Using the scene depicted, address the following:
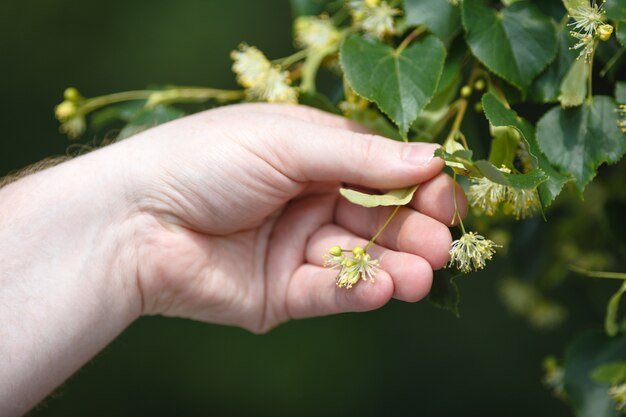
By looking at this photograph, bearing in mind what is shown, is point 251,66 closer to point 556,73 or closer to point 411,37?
point 411,37

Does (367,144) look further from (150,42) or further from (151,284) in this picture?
(150,42)

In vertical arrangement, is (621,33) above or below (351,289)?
above

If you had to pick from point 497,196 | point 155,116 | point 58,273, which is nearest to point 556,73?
point 497,196

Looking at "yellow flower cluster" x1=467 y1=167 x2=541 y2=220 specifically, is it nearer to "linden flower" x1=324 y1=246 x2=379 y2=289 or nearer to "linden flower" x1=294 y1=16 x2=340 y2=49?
"linden flower" x1=324 y1=246 x2=379 y2=289

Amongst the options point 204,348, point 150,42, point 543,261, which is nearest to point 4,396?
point 543,261

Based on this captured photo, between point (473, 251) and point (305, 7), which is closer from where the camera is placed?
point (473, 251)

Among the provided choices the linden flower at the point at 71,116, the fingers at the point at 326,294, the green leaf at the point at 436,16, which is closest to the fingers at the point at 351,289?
the fingers at the point at 326,294

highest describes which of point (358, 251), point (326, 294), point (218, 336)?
point (358, 251)
